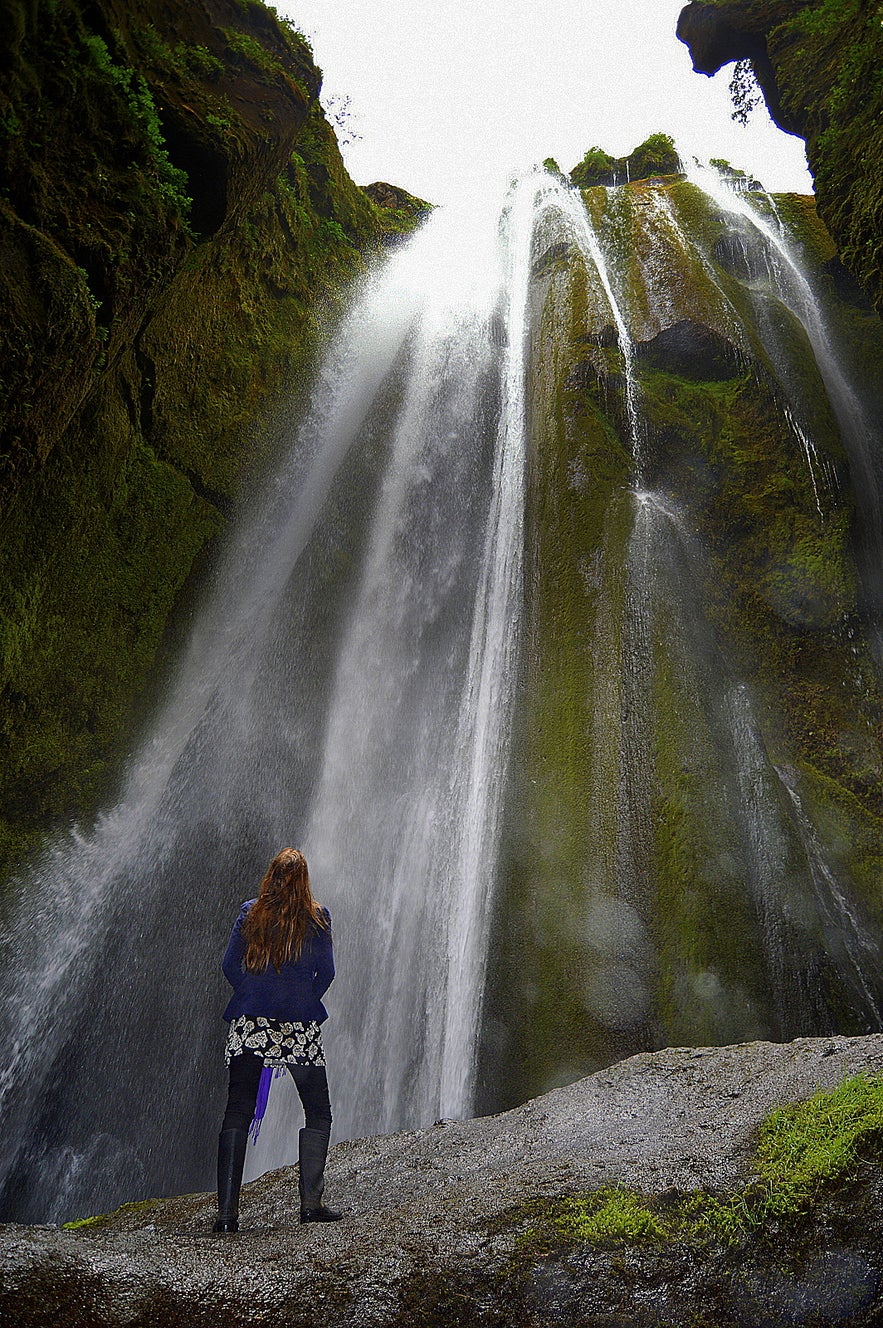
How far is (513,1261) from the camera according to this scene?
2629 millimetres

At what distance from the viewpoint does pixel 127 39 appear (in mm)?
6168

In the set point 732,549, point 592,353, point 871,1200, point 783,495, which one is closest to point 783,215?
point 592,353

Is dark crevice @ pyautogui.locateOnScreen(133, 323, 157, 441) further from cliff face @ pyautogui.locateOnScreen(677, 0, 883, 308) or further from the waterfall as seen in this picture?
cliff face @ pyautogui.locateOnScreen(677, 0, 883, 308)

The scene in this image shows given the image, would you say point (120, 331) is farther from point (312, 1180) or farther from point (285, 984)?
point (312, 1180)

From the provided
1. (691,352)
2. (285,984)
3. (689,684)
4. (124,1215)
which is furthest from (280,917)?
(691,352)

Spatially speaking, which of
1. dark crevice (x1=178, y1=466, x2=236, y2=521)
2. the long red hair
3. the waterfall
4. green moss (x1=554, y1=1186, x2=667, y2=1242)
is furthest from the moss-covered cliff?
dark crevice (x1=178, y1=466, x2=236, y2=521)

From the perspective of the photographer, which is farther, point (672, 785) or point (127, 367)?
point (127, 367)

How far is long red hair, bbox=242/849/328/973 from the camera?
11.5 feet

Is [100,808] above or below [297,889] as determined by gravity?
below

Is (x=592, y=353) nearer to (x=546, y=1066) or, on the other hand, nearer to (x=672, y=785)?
(x=672, y=785)

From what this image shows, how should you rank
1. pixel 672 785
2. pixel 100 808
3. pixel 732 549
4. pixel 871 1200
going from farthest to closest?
1. pixel 732 549
2. pixel 100 808
3. pixel 672 785
4. pixel 871 1200

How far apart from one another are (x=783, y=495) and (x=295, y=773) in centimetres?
692

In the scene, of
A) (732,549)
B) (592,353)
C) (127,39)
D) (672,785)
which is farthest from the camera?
(592,353)

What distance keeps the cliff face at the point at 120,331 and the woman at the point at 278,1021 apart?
426 cm
